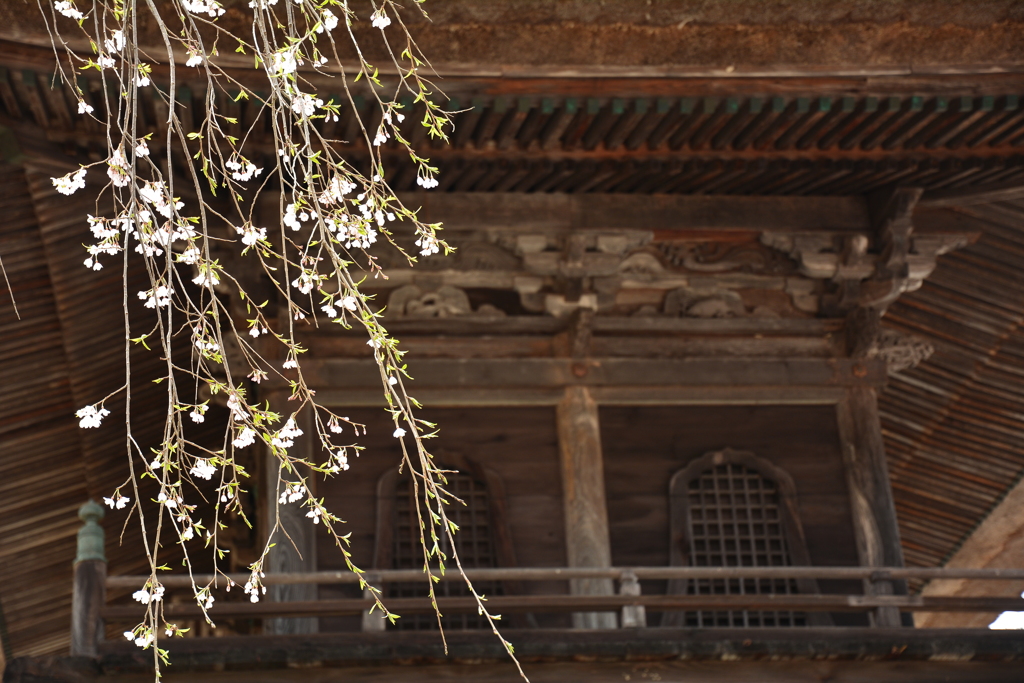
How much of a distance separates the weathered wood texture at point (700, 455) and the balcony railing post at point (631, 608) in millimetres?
1167

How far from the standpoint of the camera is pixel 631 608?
8328 millimetres

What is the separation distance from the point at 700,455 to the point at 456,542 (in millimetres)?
1825

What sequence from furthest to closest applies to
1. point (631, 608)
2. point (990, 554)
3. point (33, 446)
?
point (990, 554) → point (33, 446) → point (631, 608)

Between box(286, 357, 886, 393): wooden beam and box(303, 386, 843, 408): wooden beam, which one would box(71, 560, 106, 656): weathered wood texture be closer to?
box(286, 357, 886, 393): wooden beam

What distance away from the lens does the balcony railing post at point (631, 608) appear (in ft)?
27.1

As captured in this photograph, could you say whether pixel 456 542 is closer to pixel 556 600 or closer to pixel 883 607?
pixel 556 600

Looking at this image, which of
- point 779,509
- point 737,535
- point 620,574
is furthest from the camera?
point 779,509

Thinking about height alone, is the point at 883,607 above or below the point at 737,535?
below

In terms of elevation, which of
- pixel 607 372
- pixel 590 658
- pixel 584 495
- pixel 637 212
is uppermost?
pixel 637 212

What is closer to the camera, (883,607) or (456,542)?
(883,607)

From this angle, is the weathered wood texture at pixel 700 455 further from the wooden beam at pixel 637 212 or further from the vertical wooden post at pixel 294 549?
the vertical wooden post at pixel 294 549

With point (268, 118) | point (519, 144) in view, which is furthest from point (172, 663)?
point (519, 144)

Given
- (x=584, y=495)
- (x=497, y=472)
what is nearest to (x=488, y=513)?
(x=497, y=472)

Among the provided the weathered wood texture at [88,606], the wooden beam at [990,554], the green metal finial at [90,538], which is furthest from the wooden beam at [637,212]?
the wooden beam at [990,554]
